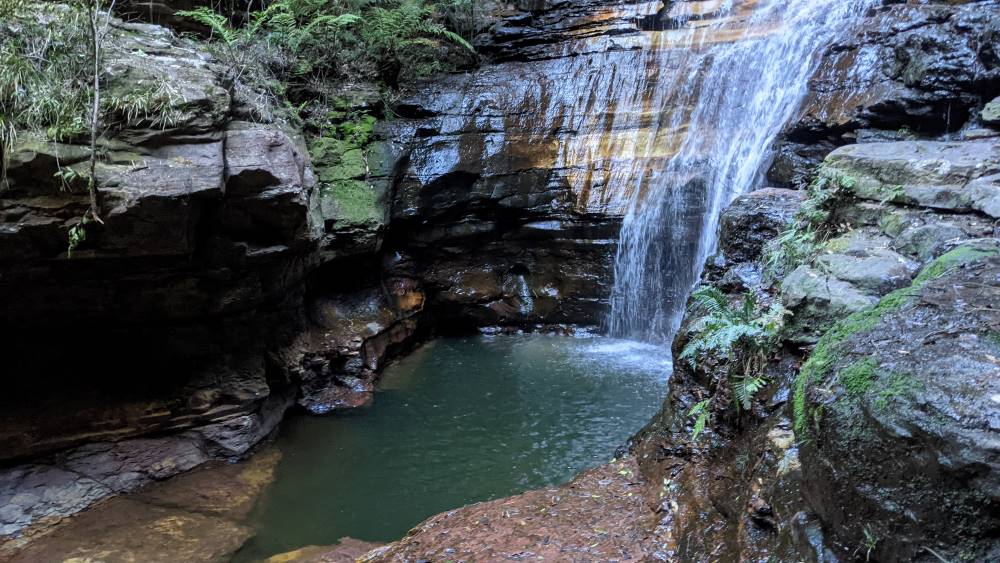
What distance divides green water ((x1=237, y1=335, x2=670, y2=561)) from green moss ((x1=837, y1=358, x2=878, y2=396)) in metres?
4.19

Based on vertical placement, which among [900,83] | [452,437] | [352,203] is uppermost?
[900,83]

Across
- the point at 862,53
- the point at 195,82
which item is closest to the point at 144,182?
the point at 195,82

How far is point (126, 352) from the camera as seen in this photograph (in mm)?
6355

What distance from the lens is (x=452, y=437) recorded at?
7094mm

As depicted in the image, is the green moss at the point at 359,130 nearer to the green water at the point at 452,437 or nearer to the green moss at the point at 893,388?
the green water at the point at 452,437

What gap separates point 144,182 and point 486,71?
689 centimetres

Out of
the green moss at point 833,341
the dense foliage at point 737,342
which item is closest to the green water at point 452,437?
the dense foliage at point 737,342

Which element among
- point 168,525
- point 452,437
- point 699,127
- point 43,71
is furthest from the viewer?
point 699,127

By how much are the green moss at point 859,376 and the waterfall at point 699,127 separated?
6.68 meters

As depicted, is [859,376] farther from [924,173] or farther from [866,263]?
[924,173]

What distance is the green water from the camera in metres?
5.79

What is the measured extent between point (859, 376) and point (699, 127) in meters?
8.21

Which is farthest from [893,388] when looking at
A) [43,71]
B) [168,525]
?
[43,71]

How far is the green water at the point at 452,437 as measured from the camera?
→ 579 centimetres
